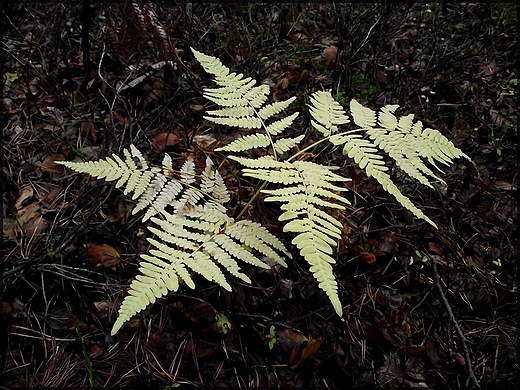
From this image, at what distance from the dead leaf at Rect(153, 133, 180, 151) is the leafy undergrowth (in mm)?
17

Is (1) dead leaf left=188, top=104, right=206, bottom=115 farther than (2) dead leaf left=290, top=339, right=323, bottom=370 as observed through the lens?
Yes

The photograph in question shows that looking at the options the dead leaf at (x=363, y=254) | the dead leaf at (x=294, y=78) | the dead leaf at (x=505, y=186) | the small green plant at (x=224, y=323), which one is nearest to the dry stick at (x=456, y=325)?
the dead leaf at (x=363, y=254)

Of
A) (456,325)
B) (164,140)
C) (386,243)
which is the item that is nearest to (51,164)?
(164,140)

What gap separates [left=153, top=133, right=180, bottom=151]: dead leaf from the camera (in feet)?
9.75

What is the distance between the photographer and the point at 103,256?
94.1 inches

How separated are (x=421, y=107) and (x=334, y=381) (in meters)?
2.34

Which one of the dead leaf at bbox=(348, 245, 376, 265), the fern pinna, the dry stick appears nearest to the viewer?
the fern pinna

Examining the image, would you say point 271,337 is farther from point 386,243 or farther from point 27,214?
point 27,214

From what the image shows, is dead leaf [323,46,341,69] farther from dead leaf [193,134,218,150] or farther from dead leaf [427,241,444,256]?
dead leaf [427,241,444,256]

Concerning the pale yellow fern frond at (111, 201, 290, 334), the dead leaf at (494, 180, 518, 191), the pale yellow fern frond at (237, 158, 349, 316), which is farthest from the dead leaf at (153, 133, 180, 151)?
the dead leaf at (494, 180, 518, 191)

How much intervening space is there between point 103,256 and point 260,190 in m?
1.10

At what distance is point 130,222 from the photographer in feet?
8.54

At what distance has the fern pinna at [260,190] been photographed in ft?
5.18

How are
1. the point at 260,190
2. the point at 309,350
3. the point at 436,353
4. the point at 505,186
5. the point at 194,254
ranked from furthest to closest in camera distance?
the point at 505,186 < the point at 436,353 < the point at 309,350 < the point at 260,190 < the point at 194,254
